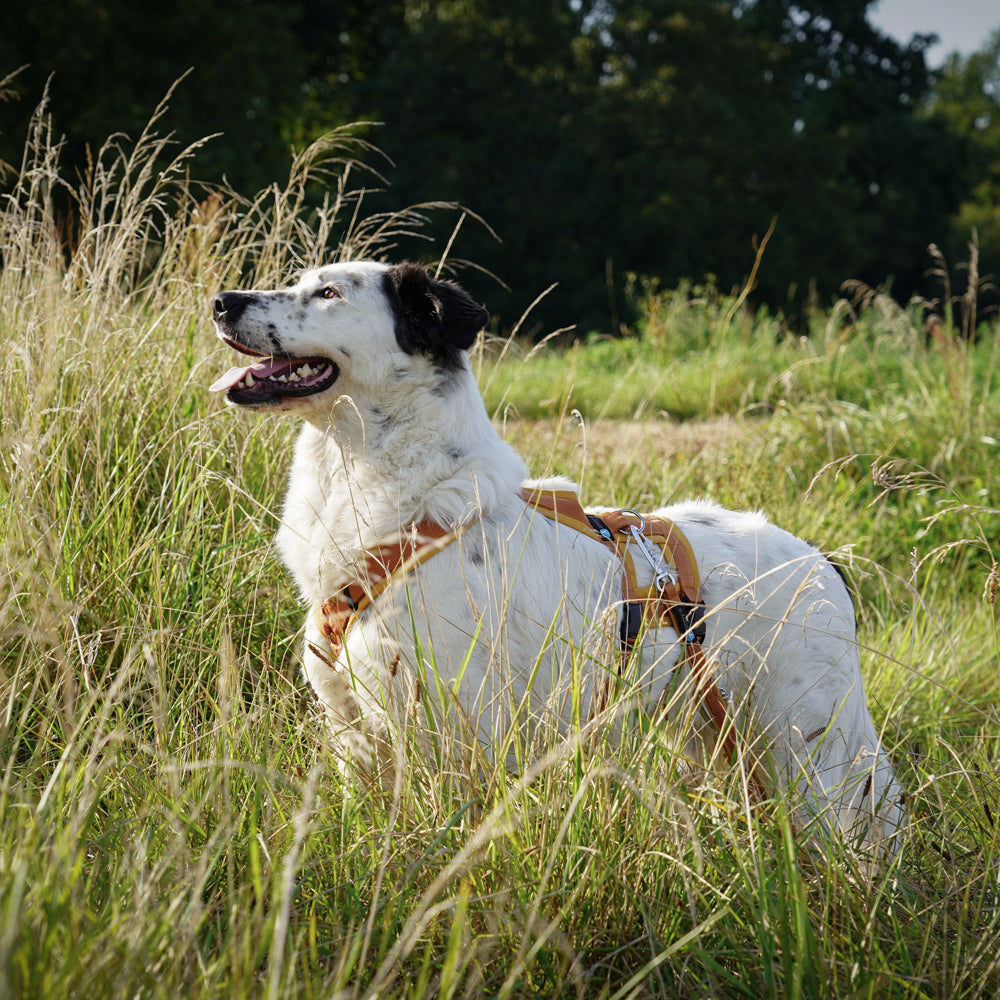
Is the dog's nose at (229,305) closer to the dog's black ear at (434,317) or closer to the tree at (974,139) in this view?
the dog's black ear at (434,317)

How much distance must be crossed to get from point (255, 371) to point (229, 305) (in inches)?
9.0

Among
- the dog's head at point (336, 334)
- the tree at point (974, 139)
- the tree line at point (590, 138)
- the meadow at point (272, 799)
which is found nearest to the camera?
the meadow at point (272, 799)

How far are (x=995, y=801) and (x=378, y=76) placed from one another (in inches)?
1002

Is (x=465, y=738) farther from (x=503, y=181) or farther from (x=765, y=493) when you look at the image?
(x=503, y=181)

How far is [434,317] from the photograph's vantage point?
8.76 ft

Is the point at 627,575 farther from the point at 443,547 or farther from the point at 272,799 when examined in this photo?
the point at 272,799

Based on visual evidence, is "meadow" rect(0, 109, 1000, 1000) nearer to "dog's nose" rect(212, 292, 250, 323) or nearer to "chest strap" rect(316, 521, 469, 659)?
"chest strap" rect(316, 521, 469, 659)

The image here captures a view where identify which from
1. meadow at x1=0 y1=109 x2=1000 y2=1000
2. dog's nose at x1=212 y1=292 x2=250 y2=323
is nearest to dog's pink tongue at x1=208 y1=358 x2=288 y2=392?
dog's nose at x1=212 y1=292 x2=250 y2=323

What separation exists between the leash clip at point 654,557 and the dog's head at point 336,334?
2.47 feet

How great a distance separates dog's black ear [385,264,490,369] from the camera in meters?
2.65

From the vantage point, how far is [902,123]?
1153 inches

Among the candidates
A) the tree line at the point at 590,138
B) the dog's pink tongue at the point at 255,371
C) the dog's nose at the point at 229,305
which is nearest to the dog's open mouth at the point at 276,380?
the dog's pink tongue at the point at 255,371

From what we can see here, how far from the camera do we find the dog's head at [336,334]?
8.49 ft

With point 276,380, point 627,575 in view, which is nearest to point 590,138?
point 276,380
